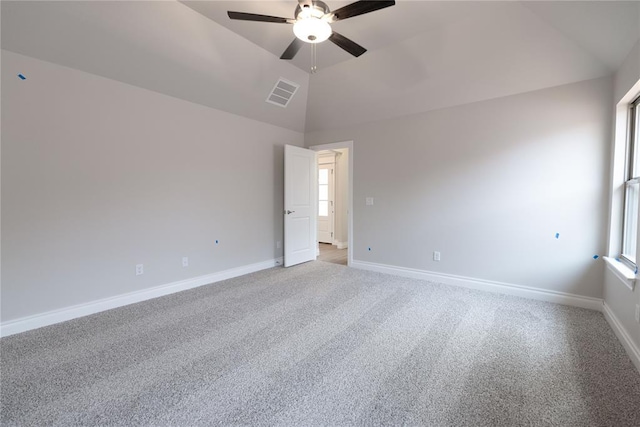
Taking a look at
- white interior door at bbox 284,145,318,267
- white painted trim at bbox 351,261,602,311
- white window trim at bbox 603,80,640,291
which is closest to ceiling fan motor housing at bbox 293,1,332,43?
white interior door at bbox 284,145,318,267

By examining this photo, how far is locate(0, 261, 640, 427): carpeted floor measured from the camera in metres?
1.47

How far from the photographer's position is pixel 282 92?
3949 mm

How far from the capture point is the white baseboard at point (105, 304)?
2.37 meters

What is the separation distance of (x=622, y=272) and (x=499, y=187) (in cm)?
137

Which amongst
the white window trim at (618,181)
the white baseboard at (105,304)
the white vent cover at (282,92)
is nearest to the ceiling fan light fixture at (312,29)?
the white vent cover at (282,92)

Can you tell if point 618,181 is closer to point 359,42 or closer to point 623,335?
point 623,335

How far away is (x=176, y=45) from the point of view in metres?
2.81

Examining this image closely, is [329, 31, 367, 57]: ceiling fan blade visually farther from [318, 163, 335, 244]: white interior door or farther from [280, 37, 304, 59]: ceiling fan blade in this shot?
[318, 163, 335, 244]: white interior door

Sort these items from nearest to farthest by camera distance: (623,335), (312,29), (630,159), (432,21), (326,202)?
(312,29) < (623,335) < (630,159) < (432,21) < (326,202)

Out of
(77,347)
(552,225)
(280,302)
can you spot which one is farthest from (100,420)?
(552,225)

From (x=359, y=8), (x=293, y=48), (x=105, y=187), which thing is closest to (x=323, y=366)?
(x=359, y=8)

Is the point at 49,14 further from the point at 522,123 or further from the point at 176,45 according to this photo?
the point at 522,123

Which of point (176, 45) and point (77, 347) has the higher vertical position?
point (176, 45)

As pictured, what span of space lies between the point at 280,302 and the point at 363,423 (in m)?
→ 1.78
